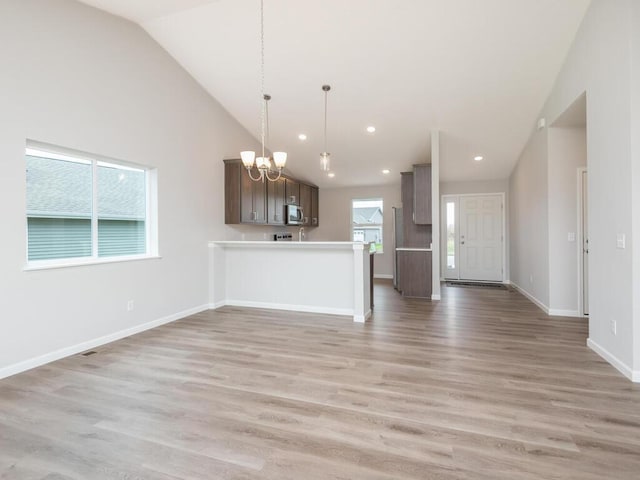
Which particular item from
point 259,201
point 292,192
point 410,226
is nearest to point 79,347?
point 259,201

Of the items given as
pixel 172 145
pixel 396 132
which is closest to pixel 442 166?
pixel 396 132

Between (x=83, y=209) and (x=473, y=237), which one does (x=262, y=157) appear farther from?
(x=473, y=237)

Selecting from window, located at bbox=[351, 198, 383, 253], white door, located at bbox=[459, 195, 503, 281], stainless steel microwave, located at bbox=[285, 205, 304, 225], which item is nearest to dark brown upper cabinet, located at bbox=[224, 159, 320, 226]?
stainless steel microwave, located at bbox=[285, 205, 304, 225]

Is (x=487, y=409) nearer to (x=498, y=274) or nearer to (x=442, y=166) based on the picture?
(x=442, y=166)

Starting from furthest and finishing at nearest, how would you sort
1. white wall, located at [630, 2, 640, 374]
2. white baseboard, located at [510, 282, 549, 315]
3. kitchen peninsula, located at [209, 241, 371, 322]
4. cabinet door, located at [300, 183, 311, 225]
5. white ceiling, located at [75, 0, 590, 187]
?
cabinet door, located at [300, 183, 311, 225]
white baseboard, located at [510, 282, 549, 315]
kitchen peninsula, located at [209, 241, 371, 322]
white ceiling, located at [75, 0, 590, 187]
white wall, located at [630, 2, 640, 374]

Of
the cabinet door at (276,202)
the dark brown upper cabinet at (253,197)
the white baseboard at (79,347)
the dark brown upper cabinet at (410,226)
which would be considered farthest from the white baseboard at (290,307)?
the dark brown upper cabinet at (410,226)

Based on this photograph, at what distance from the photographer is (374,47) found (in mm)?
4094

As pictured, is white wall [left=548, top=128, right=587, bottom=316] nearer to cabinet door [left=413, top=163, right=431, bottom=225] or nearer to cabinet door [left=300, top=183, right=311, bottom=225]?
cabinet door [left=413, top=163, right=431, bottom=225]

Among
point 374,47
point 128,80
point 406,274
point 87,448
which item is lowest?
point 87,448

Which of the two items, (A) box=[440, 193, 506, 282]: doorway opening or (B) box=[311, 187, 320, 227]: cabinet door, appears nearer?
(A) box=[440, 193, 506, 282]: doorway opening

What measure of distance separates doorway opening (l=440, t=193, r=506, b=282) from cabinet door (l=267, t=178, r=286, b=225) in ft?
13.0

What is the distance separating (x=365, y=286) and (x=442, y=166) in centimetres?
386

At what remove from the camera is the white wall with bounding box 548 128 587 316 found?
4.41m

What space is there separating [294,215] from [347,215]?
2.06 metres
